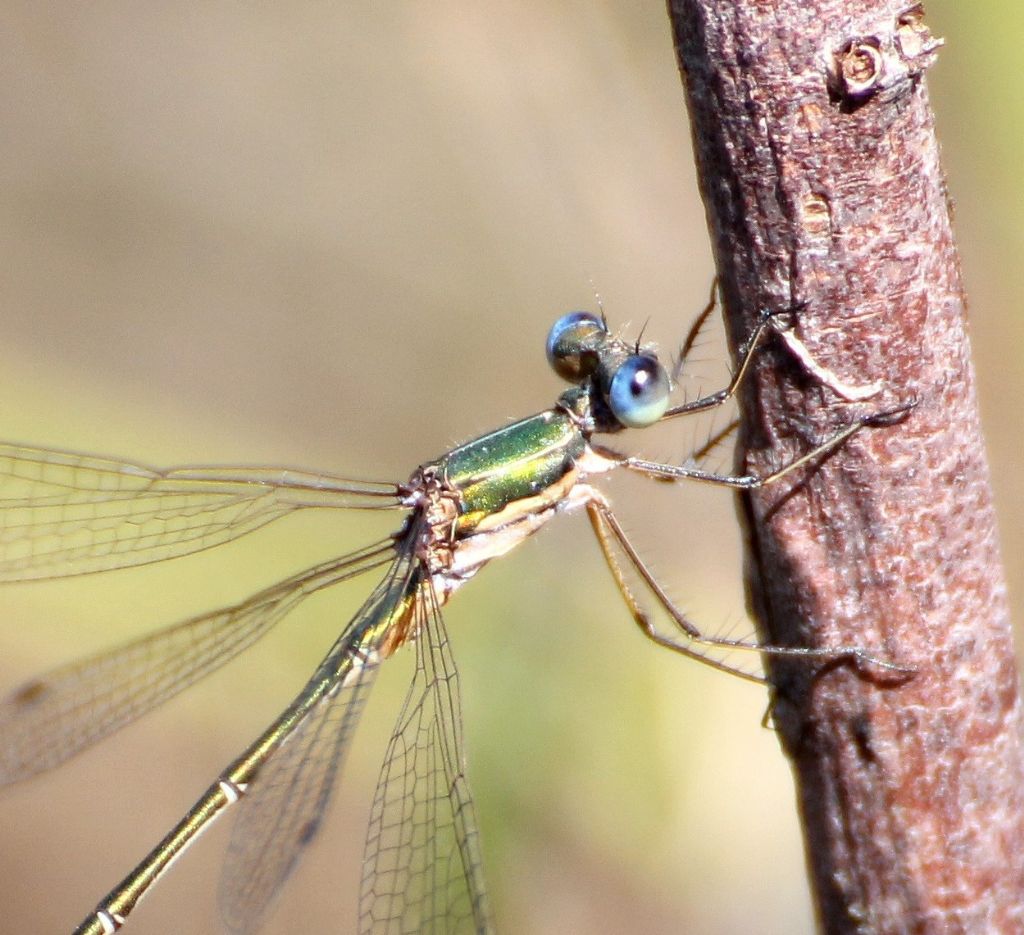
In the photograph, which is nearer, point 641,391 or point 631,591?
point 641,391

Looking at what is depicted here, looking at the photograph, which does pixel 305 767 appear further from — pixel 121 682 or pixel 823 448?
pixel 823 448

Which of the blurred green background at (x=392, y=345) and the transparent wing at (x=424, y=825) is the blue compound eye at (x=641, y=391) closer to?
the transparent wing at (x=424, y=825)

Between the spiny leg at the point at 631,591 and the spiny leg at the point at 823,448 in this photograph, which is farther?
the spiny leg at the point at 631,591

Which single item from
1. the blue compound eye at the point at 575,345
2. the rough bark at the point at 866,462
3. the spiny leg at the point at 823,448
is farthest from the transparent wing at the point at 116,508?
the rough bark at the point at 866,462

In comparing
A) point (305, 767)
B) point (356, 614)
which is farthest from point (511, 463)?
point (305, 767)

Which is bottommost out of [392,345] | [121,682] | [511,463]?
[121,682]

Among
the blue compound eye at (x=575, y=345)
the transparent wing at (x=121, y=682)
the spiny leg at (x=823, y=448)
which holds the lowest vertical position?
the transparent wing at (x=121, y=682)

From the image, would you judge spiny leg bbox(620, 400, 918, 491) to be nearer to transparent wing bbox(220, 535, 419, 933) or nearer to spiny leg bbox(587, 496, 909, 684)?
spiny leg bbox(587, 496, 909, 684)
